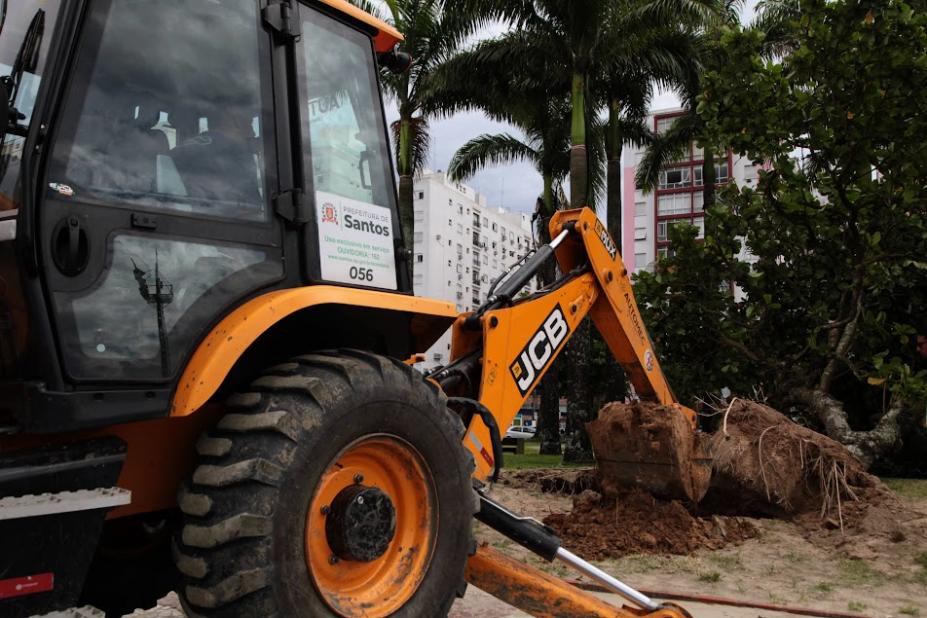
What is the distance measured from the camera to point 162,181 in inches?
113

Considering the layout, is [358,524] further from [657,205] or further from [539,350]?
[657,205]

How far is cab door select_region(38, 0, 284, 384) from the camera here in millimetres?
2590

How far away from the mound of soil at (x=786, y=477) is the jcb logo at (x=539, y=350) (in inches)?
149

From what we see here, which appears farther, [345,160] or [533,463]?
[533,463]

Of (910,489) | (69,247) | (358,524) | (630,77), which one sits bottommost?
(910,489)

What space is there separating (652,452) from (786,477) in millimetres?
1932

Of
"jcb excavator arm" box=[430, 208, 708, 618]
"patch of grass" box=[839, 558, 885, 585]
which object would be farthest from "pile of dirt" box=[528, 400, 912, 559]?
"patch of grass" box=[839, 558, 885, 585]

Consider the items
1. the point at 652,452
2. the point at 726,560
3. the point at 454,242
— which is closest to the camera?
the point at 726,560

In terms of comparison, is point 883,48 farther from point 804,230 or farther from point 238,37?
point 238,37

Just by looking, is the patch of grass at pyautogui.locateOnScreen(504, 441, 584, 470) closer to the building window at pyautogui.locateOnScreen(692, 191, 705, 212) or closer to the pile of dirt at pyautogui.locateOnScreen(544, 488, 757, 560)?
the pile of dirt at pyautogui.locateOnScreen(544, 488, 757, 560)

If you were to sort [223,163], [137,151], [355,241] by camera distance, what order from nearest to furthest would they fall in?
[137,151] < [223,163] < [355,241]

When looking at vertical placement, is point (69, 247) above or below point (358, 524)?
above

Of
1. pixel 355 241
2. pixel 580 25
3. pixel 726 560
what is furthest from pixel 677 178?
pixel 355 241

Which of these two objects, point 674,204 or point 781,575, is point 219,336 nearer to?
point 781,575
